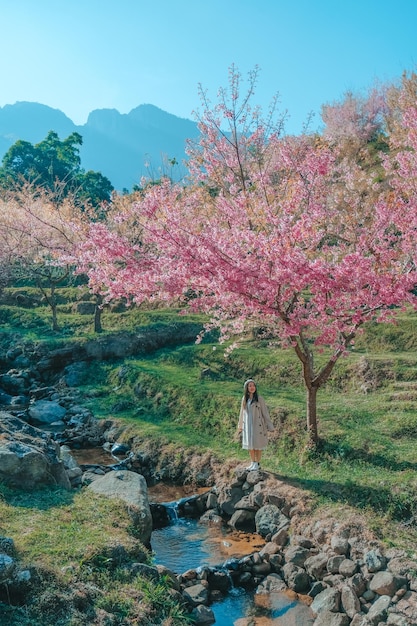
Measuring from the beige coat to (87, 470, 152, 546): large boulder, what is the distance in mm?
2701

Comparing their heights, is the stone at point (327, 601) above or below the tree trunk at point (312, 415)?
below

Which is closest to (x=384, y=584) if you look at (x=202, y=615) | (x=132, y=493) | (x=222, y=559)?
(x=202, y=615)

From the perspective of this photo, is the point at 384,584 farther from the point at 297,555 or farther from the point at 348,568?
the point at 297,555

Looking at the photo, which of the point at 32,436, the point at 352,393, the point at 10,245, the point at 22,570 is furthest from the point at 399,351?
the point at 10,245

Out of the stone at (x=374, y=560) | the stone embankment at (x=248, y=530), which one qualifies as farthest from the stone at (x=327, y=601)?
the stone at (x=374, y=560)

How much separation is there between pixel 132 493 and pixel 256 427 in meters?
3.28

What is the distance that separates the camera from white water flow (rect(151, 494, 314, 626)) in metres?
8.29

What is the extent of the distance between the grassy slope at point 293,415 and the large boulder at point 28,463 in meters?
0.56

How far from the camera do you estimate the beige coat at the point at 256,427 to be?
12.2 metres

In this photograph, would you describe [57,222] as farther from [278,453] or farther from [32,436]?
[278,453]

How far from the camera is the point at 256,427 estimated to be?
12.2 meters

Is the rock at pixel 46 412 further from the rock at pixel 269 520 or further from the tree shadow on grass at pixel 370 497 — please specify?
the tree shadow on grass at pixel 370 497

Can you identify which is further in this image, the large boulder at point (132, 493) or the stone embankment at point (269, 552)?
the large boulder at point (132, 493)

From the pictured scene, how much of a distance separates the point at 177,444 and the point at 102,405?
16.9 feet
